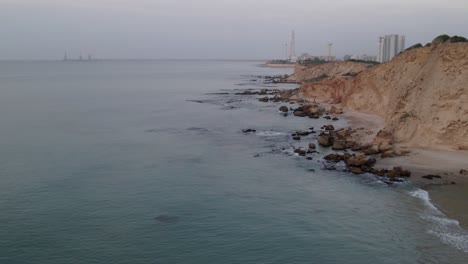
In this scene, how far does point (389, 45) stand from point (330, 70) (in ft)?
199

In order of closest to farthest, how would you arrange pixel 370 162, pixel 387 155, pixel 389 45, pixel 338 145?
pixel 370 162 < pixel 387 155 < pixel 338 145 < pixel 389 45

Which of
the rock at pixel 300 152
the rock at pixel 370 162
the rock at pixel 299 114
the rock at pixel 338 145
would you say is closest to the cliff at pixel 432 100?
the rock at pixel 338 145

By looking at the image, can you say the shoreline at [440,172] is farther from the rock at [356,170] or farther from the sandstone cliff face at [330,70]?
the sandstone cliff face at [330,70]

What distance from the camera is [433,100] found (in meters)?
39.6

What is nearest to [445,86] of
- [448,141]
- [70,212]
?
[448,141]

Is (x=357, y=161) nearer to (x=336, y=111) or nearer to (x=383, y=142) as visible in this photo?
(x=383, y=142)

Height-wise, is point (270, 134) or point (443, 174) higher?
point (443, 174)

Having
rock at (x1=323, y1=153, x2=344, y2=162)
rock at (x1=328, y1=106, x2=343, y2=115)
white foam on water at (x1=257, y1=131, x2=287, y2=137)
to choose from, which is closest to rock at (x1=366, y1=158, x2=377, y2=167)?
rock at (x1=323, y1=153, x2=344, y2=162)

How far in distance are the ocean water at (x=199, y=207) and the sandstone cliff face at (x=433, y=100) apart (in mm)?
7656

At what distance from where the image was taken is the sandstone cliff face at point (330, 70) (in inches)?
4505

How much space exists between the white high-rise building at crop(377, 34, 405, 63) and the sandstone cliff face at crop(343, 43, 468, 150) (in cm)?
13345

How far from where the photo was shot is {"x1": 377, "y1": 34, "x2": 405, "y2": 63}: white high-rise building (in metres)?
173

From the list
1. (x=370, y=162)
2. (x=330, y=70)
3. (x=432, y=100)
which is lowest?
(x=370, y=162)

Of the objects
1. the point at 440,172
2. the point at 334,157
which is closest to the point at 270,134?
the point at 334,157
